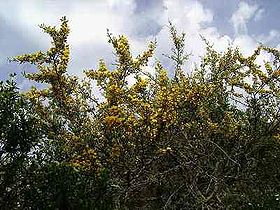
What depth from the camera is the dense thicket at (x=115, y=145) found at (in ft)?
29.7

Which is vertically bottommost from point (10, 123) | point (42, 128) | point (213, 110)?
point (10, 123)

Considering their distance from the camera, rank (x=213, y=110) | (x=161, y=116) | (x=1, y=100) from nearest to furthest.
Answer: (x=1, y=100)
(x=161, y=116)
(x=213, y=110)

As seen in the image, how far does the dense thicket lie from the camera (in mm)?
9039

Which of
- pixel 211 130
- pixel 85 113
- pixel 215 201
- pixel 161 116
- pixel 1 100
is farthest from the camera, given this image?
pixel 211 130

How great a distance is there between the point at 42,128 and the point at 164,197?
10.8ft

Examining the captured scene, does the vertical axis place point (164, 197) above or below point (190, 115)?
below

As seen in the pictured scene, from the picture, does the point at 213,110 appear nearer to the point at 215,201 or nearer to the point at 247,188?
the point at 247,188

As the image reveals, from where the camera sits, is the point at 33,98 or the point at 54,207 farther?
the point at 33,98

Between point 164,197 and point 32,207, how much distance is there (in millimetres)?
4102

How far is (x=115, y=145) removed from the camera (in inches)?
420

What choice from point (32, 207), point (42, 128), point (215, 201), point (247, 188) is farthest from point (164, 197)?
Answer: point (32, 207)

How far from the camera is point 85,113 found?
12.0 meters

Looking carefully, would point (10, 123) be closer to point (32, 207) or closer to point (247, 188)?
point (32, 207)

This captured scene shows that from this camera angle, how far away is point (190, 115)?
12.1m
